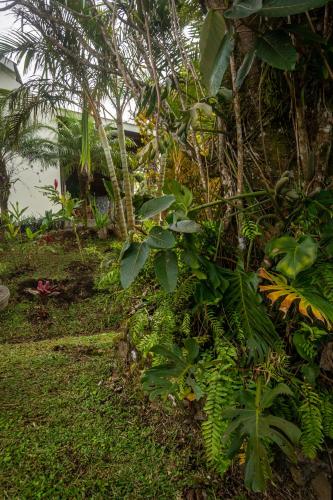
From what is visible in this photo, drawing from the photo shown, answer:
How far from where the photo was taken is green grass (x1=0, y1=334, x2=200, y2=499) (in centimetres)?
122

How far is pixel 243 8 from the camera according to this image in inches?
24.3

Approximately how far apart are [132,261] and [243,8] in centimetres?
58

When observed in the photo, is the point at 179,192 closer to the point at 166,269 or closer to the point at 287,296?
the point at 166,269

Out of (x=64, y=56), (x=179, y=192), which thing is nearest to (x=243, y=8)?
(x=179, y=192)

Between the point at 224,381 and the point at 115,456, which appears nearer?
the point at 224,381

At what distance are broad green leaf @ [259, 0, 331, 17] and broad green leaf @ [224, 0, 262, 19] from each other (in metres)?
0.03

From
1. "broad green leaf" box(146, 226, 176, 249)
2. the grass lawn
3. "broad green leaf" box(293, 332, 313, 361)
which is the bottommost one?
the grass lawn

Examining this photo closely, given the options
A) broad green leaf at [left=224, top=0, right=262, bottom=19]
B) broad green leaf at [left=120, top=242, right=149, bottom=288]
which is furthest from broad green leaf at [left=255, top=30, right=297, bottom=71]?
Result: broad green leaf at [left=120, top=242, right=149, bottom=288]

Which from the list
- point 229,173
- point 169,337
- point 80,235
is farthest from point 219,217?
point 80,235

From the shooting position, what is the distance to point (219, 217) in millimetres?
1359

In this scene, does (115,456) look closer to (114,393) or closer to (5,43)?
(114,393)

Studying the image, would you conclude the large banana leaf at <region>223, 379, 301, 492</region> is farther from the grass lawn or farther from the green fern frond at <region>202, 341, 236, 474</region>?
the grass lawn

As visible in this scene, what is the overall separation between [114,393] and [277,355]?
3.51 feet

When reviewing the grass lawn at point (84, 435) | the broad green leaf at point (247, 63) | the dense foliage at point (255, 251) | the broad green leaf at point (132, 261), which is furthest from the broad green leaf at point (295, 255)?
the grass lawn at point (84, 435)
